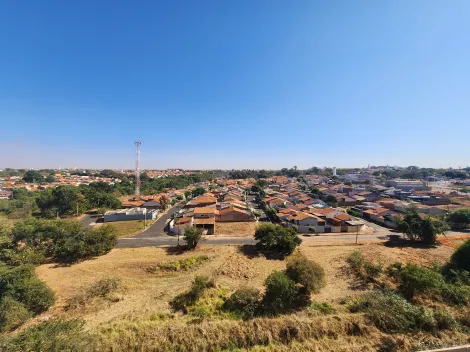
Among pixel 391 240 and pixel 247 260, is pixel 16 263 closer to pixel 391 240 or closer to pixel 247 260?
pixel 247 260

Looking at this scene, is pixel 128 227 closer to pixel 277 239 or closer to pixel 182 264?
pixel 182 264

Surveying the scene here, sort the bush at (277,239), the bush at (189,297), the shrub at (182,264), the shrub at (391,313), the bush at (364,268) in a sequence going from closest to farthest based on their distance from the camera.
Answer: the shrub at (391,313) < the bush at (189,297) < the bush at (364,268) < the shrub at (182,264) < the bush at (277,239)

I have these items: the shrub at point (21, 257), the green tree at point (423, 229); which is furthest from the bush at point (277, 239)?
the shrub at point (21, 257)

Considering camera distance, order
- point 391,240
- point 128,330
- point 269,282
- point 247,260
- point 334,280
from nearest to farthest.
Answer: point 128,330
point 269,282
point 334,280
point 247,260
point 391,240

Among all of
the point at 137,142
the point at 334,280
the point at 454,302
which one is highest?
the point at 137,142

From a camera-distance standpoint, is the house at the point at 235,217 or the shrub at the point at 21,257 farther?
the house at the point at 235,217

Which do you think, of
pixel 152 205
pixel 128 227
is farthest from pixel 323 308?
pixel 152 205

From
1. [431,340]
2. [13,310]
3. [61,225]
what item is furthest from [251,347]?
[61,225]

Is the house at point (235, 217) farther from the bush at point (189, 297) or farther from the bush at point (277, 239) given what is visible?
the bush at point (189, 297)
